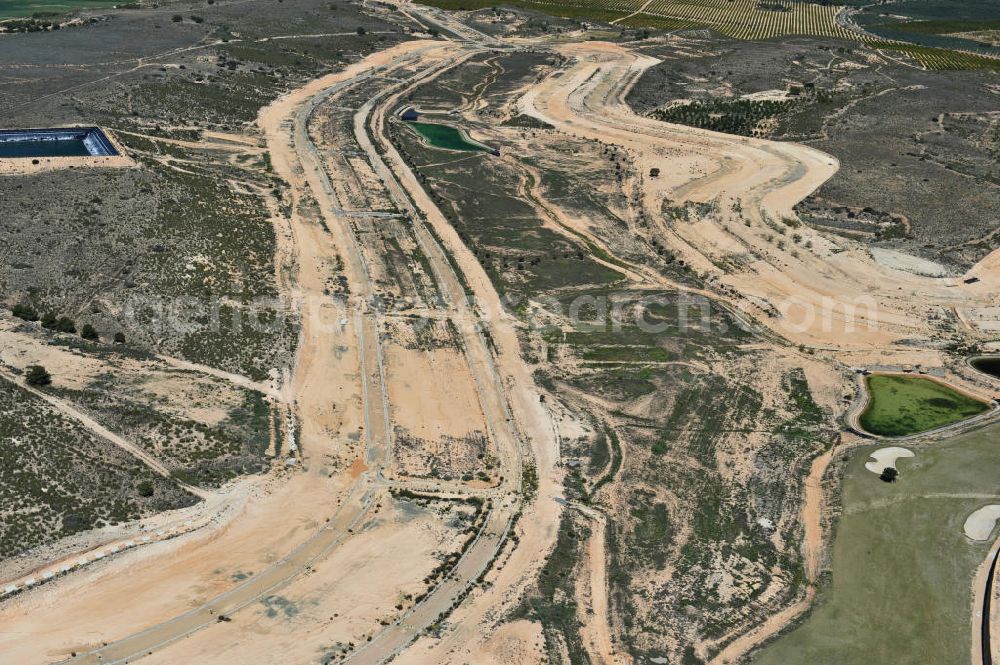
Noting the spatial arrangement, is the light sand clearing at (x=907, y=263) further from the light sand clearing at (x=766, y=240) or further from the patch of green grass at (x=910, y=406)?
the patch of green grass at (x=910, y=406)

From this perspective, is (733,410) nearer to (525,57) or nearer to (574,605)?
(574,605)

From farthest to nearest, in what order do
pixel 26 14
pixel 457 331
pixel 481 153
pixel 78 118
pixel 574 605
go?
pixel 26 14
pixel 481 153
pixel 78 118
pixel 457 331
pixel 574 605

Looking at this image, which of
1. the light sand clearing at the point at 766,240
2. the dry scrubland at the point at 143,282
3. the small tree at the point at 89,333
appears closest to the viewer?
the dry scrubland at the point at 143,282

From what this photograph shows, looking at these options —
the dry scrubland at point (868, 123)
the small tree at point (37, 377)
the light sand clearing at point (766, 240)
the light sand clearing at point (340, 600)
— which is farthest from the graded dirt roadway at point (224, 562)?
the dry scrubland at point (868, 123)

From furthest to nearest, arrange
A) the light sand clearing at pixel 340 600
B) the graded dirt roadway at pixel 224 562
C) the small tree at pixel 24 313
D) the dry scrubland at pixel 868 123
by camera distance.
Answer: the dry scrubland at pixel 868 123
the small tree at pixel 24 313
the light sand clearing at pixel 340 600
the graded dirt roadway at pixel 224 562

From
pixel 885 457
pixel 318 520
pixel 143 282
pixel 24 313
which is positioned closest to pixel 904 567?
pixel 885 457

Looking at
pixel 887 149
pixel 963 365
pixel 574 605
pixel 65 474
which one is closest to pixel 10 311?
pixel 65 474
